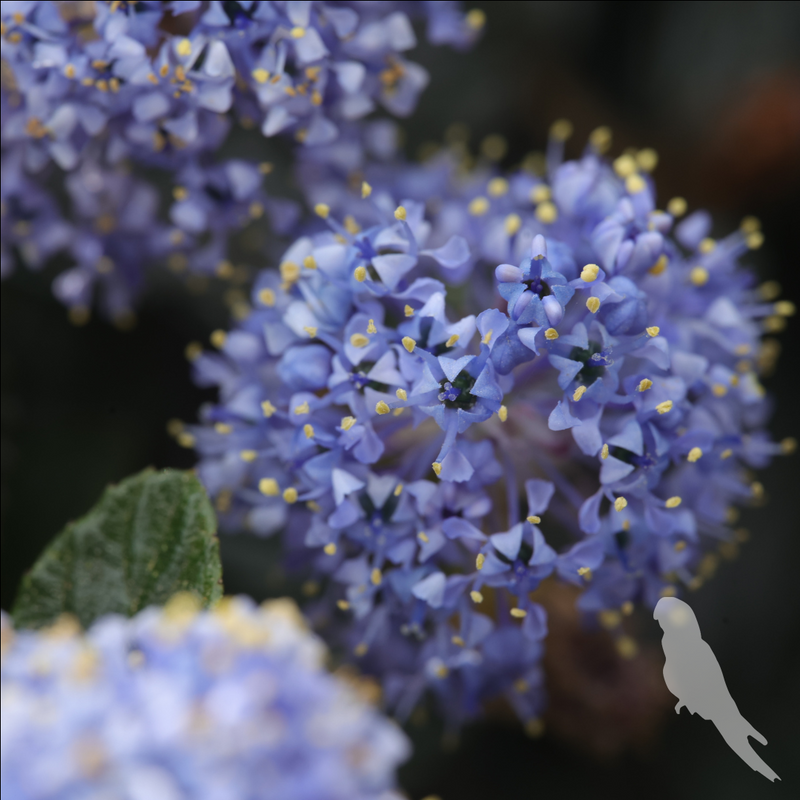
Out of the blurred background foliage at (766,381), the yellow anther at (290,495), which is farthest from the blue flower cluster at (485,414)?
the blurred background foliage at (766,381)

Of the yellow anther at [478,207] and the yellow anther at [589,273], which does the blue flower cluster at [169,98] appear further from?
the yellow anther at [589,273]

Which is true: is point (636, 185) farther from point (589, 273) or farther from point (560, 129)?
point (560, 129)

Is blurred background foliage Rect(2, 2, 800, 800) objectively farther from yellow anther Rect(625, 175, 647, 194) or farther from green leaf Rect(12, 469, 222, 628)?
yellow anther Rect(625, 175, 647, 194)

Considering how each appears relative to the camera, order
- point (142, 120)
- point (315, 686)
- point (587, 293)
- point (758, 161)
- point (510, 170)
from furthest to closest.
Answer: point (510, 170)
point (758, 161)
point (142, 120)
point (587, 293)
point (315, 686)

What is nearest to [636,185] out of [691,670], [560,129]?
[560,129]

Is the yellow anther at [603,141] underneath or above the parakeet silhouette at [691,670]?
above

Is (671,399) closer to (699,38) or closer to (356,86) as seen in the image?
(356,86)

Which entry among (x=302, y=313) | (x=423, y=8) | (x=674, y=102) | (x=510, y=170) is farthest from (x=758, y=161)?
(x=302, y=313)
